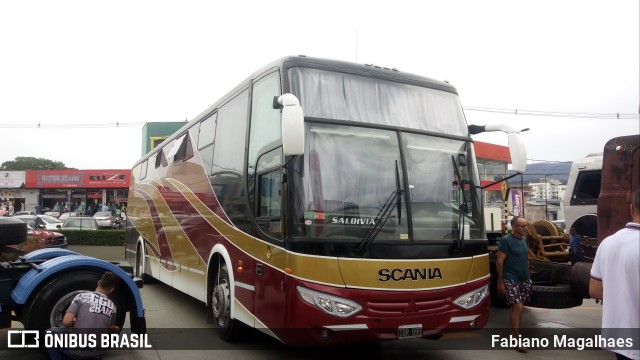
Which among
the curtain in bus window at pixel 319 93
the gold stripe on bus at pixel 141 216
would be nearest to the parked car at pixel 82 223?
the gold stripe on bus at pixel 141 216

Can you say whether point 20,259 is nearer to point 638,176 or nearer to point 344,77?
point 344,77

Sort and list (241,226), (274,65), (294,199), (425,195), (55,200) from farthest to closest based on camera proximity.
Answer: (55,200)
(241,226)
(274,65)
(425,195)
(294,199)

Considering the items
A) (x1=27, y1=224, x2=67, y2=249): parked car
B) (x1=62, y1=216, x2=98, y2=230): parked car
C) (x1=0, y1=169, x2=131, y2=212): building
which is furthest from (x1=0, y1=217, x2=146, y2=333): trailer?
(x1=0, y1=169, x2=131, y2=212): building

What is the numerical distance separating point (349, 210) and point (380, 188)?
430 mm

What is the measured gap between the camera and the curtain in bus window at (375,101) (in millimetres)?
5426

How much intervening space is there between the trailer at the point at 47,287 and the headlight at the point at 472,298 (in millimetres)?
3655

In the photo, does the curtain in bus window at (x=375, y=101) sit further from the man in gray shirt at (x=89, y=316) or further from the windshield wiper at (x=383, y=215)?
the man in gray shirt at (x=89, y=316)

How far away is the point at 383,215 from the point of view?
5.16 metres

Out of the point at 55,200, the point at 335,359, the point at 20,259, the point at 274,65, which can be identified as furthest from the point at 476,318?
the point at 55,200

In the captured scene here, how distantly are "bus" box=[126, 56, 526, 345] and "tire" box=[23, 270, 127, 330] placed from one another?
5.58 ft

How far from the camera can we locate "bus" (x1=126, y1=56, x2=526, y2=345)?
4934mm

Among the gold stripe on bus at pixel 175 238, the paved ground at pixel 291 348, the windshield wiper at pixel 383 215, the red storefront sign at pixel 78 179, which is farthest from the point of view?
the red storefront sign at pixel 78 179

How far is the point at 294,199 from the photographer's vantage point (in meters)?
5.05

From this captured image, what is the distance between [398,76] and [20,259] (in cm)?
511
